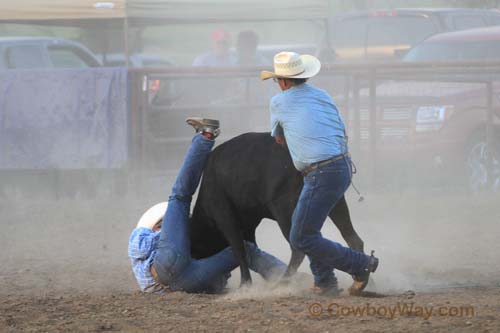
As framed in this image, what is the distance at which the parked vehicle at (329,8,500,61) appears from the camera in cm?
1556

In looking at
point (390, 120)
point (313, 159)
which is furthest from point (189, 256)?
point (390, 120)

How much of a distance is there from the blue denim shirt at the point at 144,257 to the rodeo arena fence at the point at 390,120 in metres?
4.87

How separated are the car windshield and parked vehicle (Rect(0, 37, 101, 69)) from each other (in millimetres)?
5325

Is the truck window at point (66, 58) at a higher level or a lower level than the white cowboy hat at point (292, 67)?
lower

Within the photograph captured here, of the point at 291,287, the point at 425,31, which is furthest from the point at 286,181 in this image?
the point at 425,31

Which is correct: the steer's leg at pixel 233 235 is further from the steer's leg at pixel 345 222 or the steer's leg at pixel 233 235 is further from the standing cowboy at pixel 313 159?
the steer's leg at pixel 345 222

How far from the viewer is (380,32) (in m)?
15.8

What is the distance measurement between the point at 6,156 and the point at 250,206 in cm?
581

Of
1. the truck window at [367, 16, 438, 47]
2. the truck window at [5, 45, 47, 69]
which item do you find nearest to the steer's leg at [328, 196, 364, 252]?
the truck window at [5, 45, 47, 69]

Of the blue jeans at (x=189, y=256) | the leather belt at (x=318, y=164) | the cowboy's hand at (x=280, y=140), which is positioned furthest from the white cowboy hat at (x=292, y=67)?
the blue jeans at (x=189, y=256)

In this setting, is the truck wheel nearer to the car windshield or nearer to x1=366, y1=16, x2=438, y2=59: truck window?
the car windshield

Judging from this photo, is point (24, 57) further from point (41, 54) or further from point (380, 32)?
point (380, 32)

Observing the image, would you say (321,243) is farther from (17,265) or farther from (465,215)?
(465,215)

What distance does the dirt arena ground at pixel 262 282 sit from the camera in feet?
16.9
